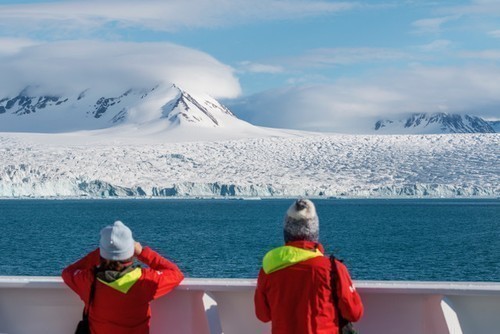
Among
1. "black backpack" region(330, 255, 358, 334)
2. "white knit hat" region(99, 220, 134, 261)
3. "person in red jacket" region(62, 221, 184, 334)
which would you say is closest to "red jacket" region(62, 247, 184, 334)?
"person in red jacket" region(62, 221, 184, 334)

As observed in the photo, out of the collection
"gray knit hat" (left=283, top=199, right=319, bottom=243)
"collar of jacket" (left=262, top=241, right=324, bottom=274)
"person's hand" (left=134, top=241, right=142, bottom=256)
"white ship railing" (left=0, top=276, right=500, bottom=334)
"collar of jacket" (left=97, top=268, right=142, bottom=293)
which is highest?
"gray knit hat" (left=283, top=199, right=319, bottom=243)

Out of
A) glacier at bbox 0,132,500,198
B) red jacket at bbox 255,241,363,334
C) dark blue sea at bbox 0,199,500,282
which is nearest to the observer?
red jacket at bbox 255,241,363,334

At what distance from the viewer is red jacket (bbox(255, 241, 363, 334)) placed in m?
3.29

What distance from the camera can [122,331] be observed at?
3.61 metres

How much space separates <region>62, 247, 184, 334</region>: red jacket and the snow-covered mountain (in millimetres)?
113458

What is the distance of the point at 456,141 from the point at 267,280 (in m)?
66.7

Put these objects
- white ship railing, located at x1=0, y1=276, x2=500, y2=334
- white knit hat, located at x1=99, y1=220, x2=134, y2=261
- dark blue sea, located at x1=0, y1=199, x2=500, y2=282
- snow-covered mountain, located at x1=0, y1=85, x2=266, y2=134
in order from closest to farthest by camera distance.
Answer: white knit hat, located at x1=99, y1=220, x2=134, y2=261, white ship railing, located at x1=0, y1=276, x2=500, y2=334, dark blue sea, located at x1=0, y1=199, x2=500, y2=282, snow-covered mountain, located at x1=0, y1=85, x2=266, y2=134

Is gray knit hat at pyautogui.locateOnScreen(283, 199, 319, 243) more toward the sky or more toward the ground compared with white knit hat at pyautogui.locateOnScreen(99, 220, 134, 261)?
more toward the sky

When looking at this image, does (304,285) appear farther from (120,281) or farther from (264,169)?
(264,169)

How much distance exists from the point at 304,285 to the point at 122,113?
15023cm

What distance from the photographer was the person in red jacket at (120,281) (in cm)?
349

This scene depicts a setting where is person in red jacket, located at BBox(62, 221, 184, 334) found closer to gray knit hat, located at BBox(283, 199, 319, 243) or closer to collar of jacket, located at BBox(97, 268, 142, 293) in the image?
collar of jacket, located at BBox(97, 268, 142, 293)

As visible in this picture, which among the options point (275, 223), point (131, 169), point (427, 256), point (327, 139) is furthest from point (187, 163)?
point (427, 256)

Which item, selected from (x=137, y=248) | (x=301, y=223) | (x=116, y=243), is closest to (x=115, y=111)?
(x=137, y=248)
